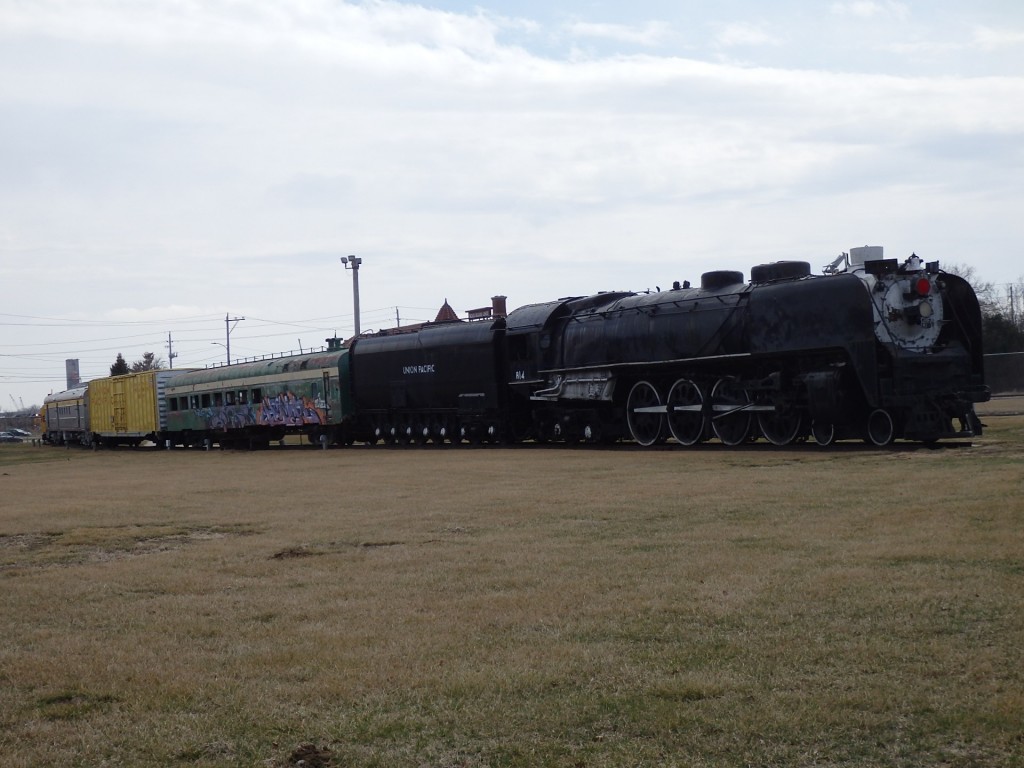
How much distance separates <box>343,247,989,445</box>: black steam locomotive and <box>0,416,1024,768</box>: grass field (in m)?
7.83

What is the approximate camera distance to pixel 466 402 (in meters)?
35.2

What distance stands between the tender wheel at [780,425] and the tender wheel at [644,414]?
3300 millimetres

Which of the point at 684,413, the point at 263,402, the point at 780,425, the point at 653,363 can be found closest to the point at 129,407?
the point at 263,402

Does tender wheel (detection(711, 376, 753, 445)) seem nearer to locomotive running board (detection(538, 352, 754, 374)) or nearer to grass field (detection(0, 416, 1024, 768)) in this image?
locomotive running board (detection(538, 352, 754, 374))

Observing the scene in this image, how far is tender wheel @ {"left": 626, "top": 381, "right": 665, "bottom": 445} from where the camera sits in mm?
28344

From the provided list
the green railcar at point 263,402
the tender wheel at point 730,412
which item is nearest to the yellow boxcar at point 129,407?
the green railcar at point 263,402

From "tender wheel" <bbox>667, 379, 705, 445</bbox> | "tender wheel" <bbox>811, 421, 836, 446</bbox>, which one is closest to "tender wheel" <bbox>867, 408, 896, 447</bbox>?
"tender wheel" <bbox>811, 421, 836, 446</bbox>

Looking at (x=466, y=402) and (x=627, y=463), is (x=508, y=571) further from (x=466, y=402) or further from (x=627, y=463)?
(x=466, y=402)

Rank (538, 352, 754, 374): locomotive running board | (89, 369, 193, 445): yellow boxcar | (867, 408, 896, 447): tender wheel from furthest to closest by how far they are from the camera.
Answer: (89, 369, 193, 445): yellow boxcar
(538, 352, 754, 374): locomotive running board
(867, 408, 896, 447): tender wheel

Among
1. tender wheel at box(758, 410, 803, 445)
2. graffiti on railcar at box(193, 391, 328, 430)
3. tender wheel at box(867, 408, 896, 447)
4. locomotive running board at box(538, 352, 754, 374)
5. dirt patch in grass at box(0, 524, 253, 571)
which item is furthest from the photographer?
graffiti on railcar at box(193, 391, 328, 430)

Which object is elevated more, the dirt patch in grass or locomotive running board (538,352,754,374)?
locomotive running board (538,352,754,374)

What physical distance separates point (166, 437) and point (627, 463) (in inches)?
1489

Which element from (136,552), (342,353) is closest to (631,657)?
(136,552)

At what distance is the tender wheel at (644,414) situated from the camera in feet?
93.0
